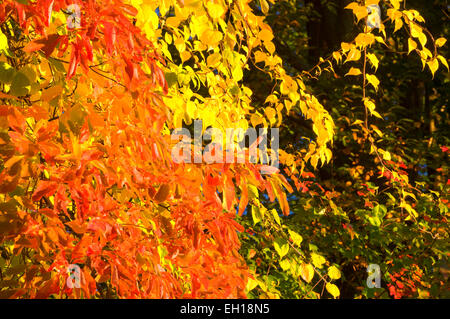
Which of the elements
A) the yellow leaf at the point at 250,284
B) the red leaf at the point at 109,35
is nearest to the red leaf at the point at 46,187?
the red leaf at the point at 109,35

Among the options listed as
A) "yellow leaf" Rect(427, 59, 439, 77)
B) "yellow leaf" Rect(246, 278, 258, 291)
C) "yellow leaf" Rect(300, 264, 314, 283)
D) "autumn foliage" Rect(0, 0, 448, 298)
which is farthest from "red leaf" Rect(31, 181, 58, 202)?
"yellow leaf" Rect(427, 59, 439, 77)

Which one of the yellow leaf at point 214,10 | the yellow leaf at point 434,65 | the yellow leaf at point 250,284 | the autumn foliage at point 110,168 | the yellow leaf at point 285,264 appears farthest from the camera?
the yellow leaf at point 434,65

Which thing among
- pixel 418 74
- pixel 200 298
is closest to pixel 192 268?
pixel 200 298

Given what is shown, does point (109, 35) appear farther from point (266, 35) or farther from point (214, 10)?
point (266, 35)

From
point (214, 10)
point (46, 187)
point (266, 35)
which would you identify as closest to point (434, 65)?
point (266, 35)

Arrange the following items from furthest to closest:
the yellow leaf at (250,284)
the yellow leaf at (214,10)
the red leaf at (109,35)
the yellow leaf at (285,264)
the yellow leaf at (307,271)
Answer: the yellow leaf at (285,264)
the yellow leaf at (307,271)
the yellow leaf at (250,284)
the yellow leaf at (214,10)
the red leaf at (109,35)

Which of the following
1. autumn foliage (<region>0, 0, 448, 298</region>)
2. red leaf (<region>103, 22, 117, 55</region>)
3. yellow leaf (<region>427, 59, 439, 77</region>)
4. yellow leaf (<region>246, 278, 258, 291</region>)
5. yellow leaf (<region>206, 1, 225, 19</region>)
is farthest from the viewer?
yellow leaf (<region>427, 59, 439, 77</region>)

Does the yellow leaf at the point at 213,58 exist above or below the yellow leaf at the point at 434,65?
above

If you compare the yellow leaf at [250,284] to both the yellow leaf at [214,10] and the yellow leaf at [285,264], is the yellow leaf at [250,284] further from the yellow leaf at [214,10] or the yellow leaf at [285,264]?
the yellow leaf at [214,10]

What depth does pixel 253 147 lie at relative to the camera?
7.72ft

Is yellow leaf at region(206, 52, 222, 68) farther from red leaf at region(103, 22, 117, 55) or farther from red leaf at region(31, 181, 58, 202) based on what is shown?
red leaf at region(31, 181, 58, 202)

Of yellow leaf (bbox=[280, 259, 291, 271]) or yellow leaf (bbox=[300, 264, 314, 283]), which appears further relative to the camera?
yellow leaf (bbox=[280, 259, 291, 271])
